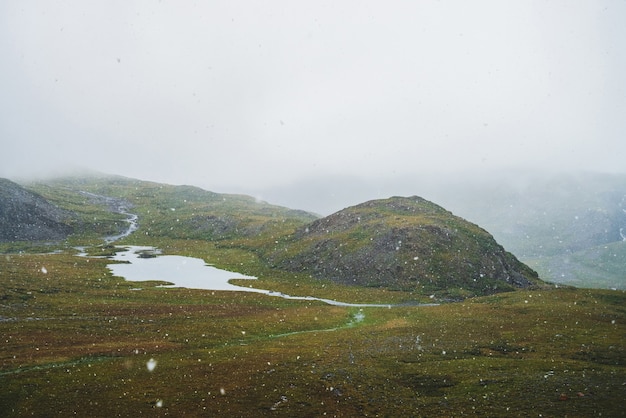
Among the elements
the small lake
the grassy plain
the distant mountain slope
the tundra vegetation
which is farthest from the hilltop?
the grassy plain

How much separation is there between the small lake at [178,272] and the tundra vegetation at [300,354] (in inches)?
537

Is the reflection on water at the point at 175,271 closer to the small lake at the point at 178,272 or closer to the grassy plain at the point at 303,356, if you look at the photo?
the small lake at the point at 178,272

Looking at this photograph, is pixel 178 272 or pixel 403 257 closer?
pixel 403 257

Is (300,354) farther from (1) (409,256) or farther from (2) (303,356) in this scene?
(1) (409,256)

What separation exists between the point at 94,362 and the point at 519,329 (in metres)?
64.3

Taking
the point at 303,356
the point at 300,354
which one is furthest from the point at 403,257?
the point at 303,356

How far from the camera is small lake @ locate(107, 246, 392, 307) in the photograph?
113m

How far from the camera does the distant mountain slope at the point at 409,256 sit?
118m

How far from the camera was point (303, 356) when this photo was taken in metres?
49.5

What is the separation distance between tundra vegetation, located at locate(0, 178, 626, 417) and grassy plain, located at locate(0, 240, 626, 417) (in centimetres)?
21

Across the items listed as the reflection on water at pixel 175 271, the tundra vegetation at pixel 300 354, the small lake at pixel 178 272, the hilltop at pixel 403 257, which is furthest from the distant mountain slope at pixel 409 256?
the reflection on water at pixel 175 271

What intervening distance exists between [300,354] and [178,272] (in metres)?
99.1

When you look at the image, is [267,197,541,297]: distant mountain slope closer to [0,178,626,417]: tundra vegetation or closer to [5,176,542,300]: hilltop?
[5,176,542,300]: hilltop

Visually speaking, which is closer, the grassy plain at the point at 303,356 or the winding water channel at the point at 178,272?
the grassy plain at the point at 303,356
